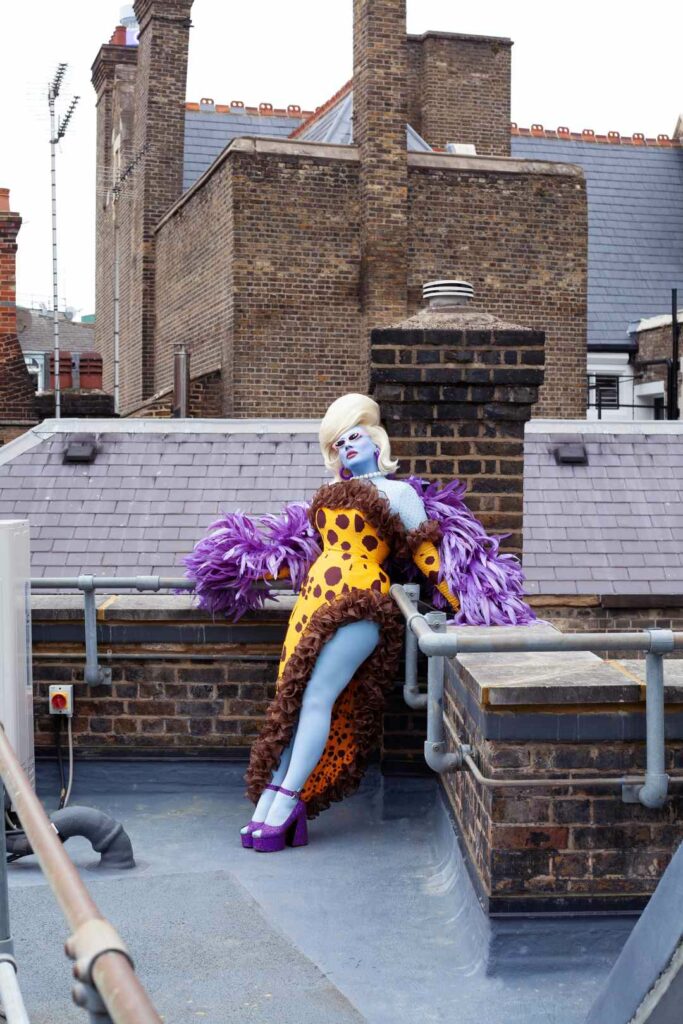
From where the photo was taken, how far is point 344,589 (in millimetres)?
4598

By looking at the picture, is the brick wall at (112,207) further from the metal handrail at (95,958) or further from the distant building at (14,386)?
the metal handrail at (95,958)

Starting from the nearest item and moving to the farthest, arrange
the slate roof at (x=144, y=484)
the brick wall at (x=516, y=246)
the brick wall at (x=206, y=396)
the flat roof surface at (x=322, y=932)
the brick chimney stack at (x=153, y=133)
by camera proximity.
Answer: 1. the flat roof surface at (x=322, y=932)
2. the slate roof at (x=144, y=484)
3. the brick wall at (x=206, y=396)
4. the brick wall at (x=516, y=246)
5. the brick chimney stack at (x=153, y=133)

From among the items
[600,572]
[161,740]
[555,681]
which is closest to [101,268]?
[600,572]

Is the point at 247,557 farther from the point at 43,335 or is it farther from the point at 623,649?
the point at 43,335

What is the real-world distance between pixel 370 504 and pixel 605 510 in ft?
26.3

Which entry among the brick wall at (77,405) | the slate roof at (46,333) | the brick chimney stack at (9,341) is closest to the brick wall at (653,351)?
the brick wall at (77,405)

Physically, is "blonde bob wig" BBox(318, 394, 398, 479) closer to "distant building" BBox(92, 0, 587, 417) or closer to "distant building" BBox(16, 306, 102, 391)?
"distant building" BBox(92, 0, 587, 417)

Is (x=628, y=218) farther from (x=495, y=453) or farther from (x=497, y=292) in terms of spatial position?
(x=495, y=453)

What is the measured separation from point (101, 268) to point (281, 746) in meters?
29.5

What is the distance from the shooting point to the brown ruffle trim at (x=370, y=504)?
4.67 metres

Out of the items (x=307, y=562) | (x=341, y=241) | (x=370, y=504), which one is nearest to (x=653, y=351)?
(x=341, y=241)

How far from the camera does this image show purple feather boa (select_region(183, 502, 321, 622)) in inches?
195

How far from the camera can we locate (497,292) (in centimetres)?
2117

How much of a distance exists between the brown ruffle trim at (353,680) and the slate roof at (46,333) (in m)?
45.6
